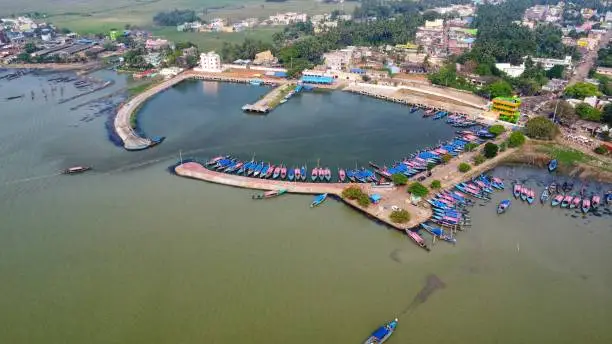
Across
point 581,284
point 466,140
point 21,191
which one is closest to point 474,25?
point 466,140

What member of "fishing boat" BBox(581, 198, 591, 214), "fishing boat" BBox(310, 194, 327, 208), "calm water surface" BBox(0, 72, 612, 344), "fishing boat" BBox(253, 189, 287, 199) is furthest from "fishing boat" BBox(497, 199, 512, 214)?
"fishing boat" BBox(253, 189, 287, 199)

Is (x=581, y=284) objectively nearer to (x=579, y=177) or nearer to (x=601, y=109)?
(x=579, y=177)

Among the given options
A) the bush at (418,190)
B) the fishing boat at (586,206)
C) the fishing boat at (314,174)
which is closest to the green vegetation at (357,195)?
the bush at (418,190)

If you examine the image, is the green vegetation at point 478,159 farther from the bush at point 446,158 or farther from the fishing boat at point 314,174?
the fishing boat at point 314,174

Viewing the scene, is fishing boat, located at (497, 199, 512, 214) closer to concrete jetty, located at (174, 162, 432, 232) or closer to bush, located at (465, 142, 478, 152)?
concrete jetty, located at (174, 162, 432, 232)

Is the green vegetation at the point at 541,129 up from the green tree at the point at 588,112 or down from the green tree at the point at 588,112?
down

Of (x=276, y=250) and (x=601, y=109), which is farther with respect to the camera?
(x=601, y=109)

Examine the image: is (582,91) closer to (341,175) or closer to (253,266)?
(341,175)

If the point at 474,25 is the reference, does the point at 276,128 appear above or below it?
below

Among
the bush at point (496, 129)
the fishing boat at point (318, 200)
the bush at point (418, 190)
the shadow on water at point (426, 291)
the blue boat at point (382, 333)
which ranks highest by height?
the bush at point (496, 129)
